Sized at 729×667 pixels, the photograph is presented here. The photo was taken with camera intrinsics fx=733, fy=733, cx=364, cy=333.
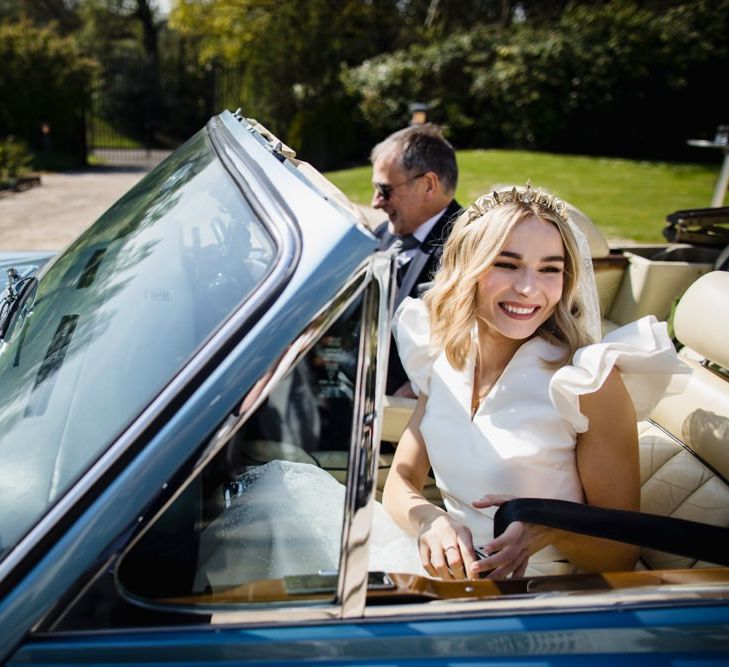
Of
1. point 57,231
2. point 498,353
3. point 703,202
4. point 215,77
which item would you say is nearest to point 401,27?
point 215,77

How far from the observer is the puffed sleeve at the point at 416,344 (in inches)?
77.6

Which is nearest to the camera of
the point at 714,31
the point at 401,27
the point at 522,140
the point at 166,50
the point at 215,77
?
the point at 714,31

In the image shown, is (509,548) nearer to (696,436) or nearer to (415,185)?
(696,436)

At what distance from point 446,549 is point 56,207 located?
34.9 ft

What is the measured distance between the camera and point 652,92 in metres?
15.7

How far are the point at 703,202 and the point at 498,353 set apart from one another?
1049cm

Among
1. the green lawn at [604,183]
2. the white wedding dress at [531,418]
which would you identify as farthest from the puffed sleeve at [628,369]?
the green lawn at [604,183]

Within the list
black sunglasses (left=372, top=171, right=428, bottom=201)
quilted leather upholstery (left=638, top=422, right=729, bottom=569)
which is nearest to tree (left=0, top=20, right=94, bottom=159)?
black sunglasses (left=372, top=171, right=428, bottom=201)

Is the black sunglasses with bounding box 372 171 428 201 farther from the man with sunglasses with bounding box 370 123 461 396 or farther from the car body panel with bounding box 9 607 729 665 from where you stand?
the car body panel with bounding box 9 607 729 665

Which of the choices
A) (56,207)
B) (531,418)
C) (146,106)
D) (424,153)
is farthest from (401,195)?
(146,106)

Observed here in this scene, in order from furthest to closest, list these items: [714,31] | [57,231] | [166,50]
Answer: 1. [166,50]
2. [714,31]
3. [57,231]

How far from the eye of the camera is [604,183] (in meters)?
12.5

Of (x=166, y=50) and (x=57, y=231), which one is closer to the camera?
(x=57, y=231)

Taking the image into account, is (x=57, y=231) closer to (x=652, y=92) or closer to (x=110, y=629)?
(x=110, y=629)
